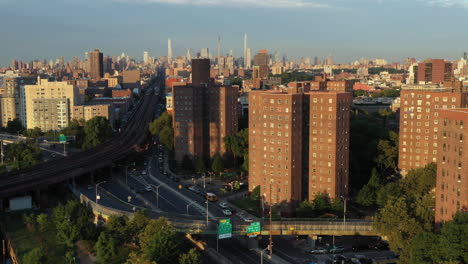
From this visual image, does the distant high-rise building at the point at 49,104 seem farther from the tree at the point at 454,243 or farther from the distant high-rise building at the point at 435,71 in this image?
the tree at the point at 454,243

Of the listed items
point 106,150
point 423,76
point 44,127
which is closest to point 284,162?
point 106,150

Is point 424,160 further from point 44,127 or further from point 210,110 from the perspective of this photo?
point 44,127

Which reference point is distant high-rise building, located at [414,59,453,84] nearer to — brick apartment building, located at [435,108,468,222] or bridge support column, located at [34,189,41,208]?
brick apartment building, located at [435,108,468,222]

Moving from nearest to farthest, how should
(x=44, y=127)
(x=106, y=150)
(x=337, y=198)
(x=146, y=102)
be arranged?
(x=337, y=198), (x=106, y=150), (x=44, y=127), (x=146, y=102)

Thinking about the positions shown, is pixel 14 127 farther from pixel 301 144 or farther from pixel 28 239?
pixel 301 144

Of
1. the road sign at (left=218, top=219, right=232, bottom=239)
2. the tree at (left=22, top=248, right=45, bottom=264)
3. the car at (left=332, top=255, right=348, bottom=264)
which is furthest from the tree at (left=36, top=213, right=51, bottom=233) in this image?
the car at (left=332, top=255, right=348, bottom=264)

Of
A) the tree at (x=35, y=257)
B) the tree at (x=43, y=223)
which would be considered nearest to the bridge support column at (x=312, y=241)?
the tree at (x=35, y=257)
